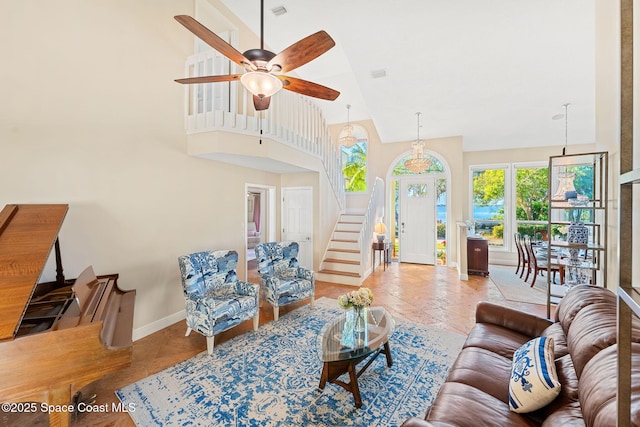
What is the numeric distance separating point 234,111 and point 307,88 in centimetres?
158

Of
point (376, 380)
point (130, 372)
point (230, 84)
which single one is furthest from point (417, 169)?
point (130, 372)

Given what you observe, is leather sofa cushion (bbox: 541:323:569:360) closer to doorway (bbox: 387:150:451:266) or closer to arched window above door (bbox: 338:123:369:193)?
doorway (bbox: 387:150:451:266)

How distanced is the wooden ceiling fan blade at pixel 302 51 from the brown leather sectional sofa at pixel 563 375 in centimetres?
239

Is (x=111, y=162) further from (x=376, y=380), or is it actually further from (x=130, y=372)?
(x=376, y=380)

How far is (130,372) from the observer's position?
2578 millimetres

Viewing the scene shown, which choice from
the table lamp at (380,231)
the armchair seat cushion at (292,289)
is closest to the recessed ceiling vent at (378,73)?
the table lamp at (380,231)

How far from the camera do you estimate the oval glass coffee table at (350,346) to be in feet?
7.07

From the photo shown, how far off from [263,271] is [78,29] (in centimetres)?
344

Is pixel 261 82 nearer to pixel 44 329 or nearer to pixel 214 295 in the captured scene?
pixel 44 329

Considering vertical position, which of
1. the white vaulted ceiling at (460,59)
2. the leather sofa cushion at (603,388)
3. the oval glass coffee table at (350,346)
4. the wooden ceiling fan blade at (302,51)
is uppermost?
the white vaulted ceiling at (460,59)

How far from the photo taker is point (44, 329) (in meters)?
1.79

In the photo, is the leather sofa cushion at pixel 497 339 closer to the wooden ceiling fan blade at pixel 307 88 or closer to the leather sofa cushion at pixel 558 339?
the leather sofa cushion at pixel 558 339

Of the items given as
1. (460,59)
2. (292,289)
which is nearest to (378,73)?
(460,59)

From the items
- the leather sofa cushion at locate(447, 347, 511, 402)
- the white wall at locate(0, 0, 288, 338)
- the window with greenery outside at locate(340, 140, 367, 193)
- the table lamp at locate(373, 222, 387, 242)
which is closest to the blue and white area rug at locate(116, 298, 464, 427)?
the leather sofa cushion at locate(447, 347, 511, 402)
